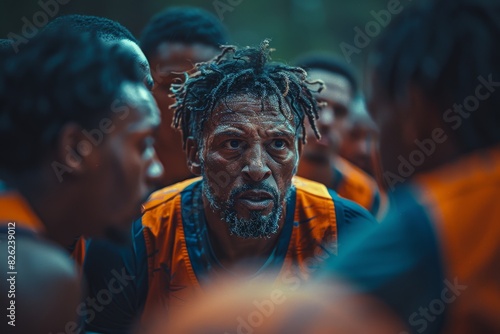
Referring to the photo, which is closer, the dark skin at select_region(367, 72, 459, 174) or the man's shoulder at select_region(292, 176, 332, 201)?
the dark skin at select_region(367, 72, 459, 174)

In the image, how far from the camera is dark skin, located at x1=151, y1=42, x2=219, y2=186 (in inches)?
197

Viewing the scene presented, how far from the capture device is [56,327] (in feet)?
7.59

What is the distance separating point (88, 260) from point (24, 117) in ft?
4.81

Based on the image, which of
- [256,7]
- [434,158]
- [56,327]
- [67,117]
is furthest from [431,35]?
[256,7]

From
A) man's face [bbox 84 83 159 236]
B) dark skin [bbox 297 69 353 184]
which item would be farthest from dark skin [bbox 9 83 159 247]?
dark skin [bbox 297 69 353 184]

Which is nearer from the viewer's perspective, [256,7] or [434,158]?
[434,158]

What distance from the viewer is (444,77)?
5.90 ft

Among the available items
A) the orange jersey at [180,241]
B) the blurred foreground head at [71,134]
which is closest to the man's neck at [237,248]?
the orange jersey at [180,241]

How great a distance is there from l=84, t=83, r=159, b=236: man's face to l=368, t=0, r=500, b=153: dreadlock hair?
1274 mm

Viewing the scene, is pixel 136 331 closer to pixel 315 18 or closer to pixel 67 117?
pixel 67 117

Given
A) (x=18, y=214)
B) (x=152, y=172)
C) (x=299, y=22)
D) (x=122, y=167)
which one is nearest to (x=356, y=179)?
(x=152, y=172)

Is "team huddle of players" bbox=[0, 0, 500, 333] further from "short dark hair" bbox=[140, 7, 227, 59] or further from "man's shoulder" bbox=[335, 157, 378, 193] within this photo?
"man's shoulder" bbox=[335, 157, 378, 193]

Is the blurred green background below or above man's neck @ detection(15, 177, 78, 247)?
below

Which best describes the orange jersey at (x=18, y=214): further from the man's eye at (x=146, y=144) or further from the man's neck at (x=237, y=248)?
the man's neck at (x=237, y=248)
